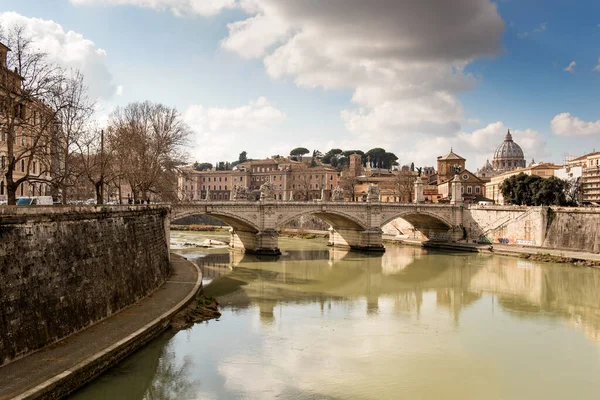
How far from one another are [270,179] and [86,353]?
216 ft

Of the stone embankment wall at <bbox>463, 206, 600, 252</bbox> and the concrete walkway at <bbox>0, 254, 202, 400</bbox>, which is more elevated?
the stone embankment wall at <bbox>463, 206, 600, 252</bbox>

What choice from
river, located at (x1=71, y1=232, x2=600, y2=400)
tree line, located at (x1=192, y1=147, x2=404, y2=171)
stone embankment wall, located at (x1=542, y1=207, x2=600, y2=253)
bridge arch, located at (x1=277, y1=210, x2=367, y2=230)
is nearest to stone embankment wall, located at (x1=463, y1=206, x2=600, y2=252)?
stone embankment wall, located at (x1=542, y1=207, x2=600, y2=253)

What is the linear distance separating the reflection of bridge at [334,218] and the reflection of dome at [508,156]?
71.8 m

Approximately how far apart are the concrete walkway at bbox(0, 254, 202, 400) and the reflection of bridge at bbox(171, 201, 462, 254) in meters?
15.1

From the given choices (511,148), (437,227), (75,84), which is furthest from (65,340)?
(511,148)

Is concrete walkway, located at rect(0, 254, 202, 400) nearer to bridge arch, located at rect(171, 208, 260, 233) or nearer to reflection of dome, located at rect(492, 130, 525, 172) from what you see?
bridge arch, located at rect(171, 208, 260, 233)

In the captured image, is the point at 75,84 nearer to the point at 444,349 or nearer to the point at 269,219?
the point at 444,349

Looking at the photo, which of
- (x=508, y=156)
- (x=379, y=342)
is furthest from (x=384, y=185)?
(x=508, y=156)

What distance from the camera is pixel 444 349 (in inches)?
500

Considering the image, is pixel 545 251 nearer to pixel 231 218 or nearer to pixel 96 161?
pixel 231 218

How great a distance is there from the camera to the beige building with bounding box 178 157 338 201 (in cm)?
7062

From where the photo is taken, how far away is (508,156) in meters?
104

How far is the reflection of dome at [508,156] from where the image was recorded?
4099 inches

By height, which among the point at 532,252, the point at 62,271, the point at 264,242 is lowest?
the point at 532,252
